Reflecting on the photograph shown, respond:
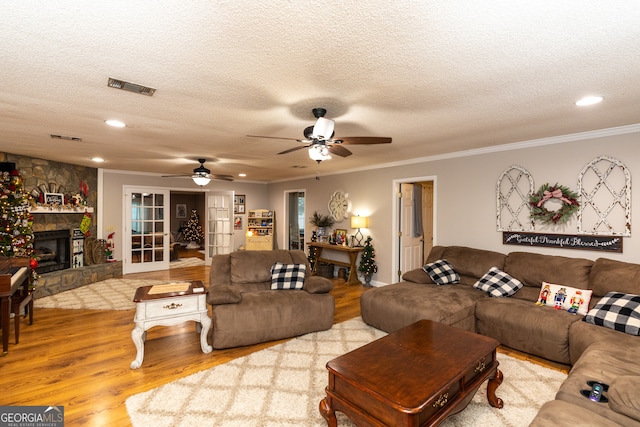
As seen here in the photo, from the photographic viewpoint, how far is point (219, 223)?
810 cm

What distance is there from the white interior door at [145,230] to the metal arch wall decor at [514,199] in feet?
22.9

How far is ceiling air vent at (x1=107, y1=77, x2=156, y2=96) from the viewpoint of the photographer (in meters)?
2.17

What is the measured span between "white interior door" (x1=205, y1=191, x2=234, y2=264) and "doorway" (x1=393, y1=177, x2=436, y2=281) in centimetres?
445

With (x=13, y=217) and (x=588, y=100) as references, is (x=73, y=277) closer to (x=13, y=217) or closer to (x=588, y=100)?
(x=13, y=217)

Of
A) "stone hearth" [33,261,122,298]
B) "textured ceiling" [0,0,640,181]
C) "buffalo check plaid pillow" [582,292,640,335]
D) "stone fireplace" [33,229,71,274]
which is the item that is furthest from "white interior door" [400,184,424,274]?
"stone fireplace" [33,229,71,274]

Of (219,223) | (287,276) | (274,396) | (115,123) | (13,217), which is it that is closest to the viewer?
(274,396)

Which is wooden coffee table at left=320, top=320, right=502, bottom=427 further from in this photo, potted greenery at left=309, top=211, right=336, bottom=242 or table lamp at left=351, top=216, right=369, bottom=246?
potted greenery at left=309, top=211, right=336, bottom=242

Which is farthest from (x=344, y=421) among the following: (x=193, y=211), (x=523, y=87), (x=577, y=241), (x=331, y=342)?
(x=193, y=211)

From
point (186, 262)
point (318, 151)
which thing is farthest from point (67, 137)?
point (186, 262)

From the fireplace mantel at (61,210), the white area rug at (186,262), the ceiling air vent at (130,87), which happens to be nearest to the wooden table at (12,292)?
the fireplace mantel at (61,210)

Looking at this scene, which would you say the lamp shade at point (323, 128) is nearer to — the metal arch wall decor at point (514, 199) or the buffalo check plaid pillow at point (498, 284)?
the buffalo check plaid pillow at point (498, 284)

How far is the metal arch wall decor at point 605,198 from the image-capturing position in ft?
10.9

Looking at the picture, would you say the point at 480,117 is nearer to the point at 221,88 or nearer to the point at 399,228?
the point at 221,88

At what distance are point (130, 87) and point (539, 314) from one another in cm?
410
